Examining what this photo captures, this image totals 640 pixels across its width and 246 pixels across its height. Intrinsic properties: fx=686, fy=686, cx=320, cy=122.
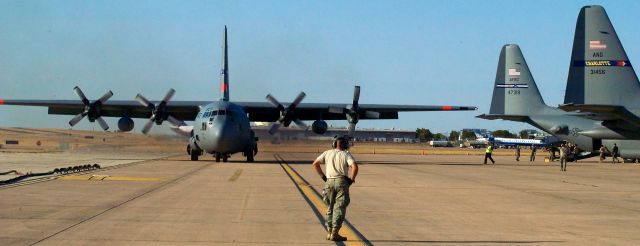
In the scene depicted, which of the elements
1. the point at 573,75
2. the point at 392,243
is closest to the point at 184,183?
the point at 392,243

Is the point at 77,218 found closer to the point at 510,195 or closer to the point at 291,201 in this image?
the point at 291,201

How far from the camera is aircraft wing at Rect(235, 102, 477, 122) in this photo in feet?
137

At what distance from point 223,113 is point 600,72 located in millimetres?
22226

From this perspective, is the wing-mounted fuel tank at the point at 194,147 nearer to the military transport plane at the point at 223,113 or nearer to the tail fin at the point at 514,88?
the military transport plane at the point at 223,113

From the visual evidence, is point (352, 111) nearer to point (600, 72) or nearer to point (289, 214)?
point (600, 72)

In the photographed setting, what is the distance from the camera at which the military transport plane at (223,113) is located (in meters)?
34.2

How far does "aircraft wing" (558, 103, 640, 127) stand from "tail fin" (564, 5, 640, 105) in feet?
3.23

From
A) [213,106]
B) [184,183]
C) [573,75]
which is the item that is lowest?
[184,183]

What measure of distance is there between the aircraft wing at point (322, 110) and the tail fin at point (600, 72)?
616cm

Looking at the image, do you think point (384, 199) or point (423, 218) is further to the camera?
point (384, 199)

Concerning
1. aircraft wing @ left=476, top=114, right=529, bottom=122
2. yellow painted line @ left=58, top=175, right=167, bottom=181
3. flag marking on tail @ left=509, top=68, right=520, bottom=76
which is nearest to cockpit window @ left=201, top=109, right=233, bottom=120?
yellow painted line @ left=58, top=175, right=167, bottom=181

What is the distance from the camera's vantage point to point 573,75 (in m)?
40.4

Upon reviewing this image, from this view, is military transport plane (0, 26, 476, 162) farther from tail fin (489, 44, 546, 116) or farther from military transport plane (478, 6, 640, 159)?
tail fin (489, 44, 546, 116)

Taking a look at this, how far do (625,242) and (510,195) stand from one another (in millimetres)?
8605
